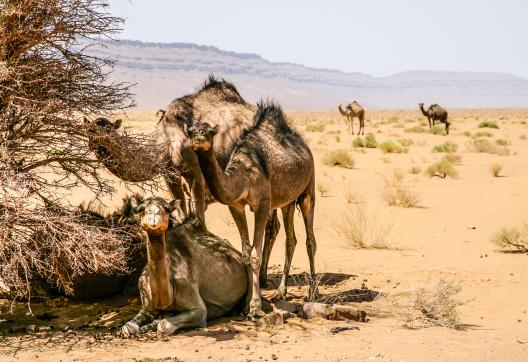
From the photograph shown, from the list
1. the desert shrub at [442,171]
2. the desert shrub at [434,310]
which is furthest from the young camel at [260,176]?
the desert shrub at [442,171]

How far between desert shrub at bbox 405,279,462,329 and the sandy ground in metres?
Answer: 0.12

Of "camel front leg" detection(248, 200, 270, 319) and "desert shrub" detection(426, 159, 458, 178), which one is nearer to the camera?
"camel front leg" detection(248, 200, 270, 319)

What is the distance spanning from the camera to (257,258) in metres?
8.11

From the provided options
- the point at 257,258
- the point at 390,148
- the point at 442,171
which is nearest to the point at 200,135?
the point at 257,258

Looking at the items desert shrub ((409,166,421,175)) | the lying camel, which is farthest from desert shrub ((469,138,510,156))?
the lying camel

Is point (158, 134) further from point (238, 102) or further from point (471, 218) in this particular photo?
point (471, 218)

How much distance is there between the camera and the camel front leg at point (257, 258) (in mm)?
7914

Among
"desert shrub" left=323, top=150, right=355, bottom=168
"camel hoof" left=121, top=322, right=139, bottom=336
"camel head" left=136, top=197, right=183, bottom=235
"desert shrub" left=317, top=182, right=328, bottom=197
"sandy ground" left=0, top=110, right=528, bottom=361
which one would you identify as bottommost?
"sandy ground" left=0, top=110, right=528, bottom=361

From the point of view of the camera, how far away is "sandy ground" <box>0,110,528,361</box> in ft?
21.9

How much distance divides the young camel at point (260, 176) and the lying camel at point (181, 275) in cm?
27

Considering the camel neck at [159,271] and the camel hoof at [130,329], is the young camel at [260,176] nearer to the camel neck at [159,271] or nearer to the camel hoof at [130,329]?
the camel neck at [159,271]

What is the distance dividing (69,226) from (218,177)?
1498 mm

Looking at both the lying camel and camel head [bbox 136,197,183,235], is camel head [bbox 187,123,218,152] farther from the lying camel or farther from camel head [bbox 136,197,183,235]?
camel head [bbox 136,197,183,235]

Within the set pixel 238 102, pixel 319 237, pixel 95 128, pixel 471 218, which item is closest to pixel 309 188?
pixel 238 102
